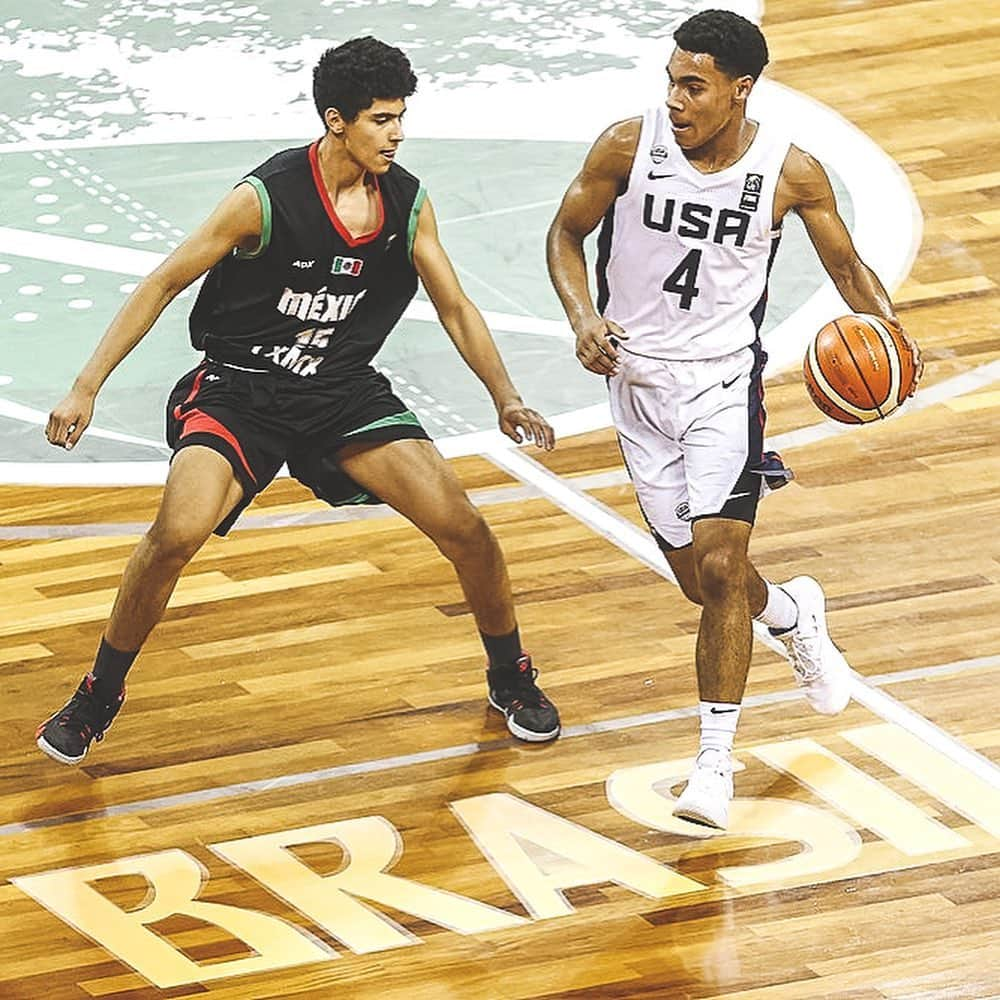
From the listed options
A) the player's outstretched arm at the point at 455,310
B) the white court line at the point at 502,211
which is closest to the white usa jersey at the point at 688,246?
the player's outstretched arm at the point at 455,310

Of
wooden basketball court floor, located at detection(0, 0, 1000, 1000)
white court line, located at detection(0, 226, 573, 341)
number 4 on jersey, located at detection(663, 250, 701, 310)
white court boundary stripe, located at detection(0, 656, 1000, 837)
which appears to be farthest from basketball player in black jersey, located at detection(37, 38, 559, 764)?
white court line, located at detection(0, 226, 573, 341)

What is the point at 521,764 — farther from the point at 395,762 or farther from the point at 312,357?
the point at 312,357

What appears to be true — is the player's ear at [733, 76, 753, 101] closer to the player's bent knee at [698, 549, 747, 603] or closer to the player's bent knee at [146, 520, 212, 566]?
the player's bent knee at [698, 549, 747, 603]

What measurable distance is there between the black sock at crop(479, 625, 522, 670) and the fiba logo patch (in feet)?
4.16

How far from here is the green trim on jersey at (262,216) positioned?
5.77 meters

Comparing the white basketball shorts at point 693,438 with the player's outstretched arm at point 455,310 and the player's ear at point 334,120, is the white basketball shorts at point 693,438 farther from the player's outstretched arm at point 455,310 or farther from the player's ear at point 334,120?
the player's ear at point 334,120

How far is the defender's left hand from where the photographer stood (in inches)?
223

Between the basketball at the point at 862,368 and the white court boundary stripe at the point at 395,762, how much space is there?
2.91 feet

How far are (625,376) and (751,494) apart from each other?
45cm

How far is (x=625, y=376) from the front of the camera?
19.5 feet

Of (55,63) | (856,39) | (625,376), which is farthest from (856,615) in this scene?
(55,63)

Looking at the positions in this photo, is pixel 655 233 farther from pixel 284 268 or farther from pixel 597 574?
pixel 597 574

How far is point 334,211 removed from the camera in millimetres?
5848

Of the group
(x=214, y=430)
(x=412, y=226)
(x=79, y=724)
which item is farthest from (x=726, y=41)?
(x=79, y=724)
